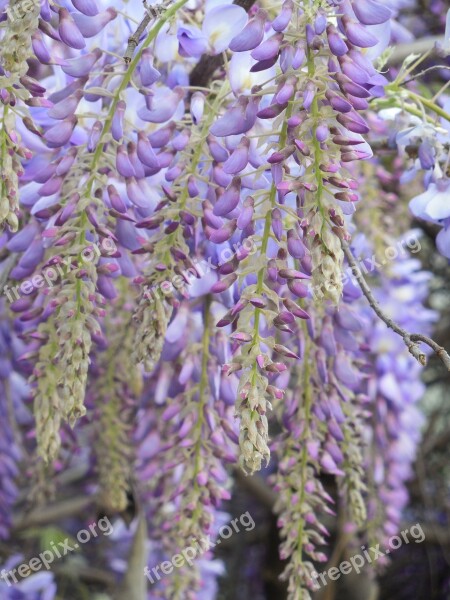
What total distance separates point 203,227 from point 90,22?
20cm

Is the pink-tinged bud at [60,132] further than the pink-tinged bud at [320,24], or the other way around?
the pink-tinged bud at [60,132]

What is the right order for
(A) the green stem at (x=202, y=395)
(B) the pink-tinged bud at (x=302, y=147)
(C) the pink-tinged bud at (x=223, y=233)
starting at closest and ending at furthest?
(B) the pink-tinged bud at (x=302, y=147) → (C) the pink-tinged bud at (x=223, y=233) → (A) the green stem at (x=202, y=395)

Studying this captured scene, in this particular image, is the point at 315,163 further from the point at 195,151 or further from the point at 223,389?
the point at 223,389

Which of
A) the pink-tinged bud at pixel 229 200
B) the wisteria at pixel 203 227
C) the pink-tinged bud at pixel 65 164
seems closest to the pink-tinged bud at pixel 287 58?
the wisteria at pixel 203 227

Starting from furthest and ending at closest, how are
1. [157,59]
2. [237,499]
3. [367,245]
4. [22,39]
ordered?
1. [237,499]
2. [367,245]
3. [157,59]
4. [22,39]

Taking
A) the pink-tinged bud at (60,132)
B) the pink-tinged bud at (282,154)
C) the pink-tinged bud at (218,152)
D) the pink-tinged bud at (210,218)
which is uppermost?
the pink-tinged bud at (282,154)

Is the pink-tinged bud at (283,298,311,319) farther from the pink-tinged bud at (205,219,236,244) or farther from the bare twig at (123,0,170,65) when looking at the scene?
the bare twig at (123,0,170,65)

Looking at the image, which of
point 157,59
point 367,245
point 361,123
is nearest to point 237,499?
point 367,245

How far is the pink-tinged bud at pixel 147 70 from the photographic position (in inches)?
29.3

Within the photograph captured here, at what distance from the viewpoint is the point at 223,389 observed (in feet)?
2.90

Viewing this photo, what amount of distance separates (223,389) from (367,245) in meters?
0.48

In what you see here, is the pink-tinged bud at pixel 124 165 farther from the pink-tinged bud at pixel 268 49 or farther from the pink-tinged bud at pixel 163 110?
the pink-tinged bud at pixel 268 49

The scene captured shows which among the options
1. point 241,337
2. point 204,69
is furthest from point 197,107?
point 241,337

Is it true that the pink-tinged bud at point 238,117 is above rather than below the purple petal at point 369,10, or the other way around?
below
